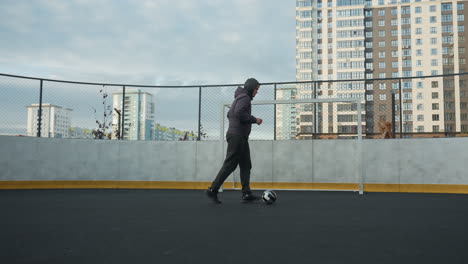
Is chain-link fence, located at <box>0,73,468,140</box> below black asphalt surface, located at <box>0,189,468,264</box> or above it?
above

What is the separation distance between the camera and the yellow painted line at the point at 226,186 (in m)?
8.73

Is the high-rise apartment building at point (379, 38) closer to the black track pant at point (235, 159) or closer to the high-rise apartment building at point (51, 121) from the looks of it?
the high-rise apartment building at point (51, 121)

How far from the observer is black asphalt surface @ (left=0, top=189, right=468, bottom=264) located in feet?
8.09

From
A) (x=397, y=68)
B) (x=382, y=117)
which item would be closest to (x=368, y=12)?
(x=397, y=68)

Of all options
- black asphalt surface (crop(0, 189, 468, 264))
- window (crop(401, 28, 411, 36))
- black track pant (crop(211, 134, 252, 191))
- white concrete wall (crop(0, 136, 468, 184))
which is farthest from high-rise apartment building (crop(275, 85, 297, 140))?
window (crop(401, 28, 411, 36))

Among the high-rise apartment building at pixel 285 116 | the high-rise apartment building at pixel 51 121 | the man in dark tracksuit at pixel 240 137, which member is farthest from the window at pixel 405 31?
the man in dark tracksuit at pixel 240 137

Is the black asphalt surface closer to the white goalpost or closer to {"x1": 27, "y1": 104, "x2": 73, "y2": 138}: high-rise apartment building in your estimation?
the white goalpost

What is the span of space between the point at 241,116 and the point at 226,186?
377cm

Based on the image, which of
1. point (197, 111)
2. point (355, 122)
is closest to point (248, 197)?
point (355, 122)

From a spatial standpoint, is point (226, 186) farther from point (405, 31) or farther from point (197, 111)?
point (405, 31)

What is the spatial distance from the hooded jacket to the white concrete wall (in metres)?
2.94

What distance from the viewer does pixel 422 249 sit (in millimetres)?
2668

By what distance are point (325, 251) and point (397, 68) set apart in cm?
13442

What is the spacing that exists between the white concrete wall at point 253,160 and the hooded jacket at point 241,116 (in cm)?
294
